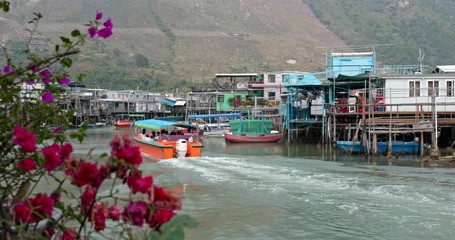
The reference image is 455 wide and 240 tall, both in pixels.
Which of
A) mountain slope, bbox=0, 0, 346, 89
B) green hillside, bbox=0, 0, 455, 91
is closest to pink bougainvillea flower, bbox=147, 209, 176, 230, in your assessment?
mountain slope, bbox=0, 0, 346, 89

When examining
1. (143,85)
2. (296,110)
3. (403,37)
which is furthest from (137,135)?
(403,37)

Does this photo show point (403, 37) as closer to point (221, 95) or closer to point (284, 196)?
point (221, 95)

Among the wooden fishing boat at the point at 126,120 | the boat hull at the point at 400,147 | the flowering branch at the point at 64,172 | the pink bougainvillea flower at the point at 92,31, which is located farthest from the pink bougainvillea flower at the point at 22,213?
the wooden fishing boat at the point at 126,120

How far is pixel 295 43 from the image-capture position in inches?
6038

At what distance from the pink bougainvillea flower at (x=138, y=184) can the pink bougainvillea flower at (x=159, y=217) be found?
0.59 ft

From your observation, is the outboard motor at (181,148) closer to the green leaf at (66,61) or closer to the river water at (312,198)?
the river water at (312,198)

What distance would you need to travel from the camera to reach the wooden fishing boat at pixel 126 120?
245 ft

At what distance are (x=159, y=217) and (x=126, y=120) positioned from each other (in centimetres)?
7693

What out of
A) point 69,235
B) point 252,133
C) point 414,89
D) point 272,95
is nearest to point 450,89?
point 414,89

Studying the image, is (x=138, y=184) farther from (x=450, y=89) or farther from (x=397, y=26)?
(x=397, y=26)

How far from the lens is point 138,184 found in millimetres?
3748

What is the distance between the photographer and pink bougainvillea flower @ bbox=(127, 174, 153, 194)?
374 cm

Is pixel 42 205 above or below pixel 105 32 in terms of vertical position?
below

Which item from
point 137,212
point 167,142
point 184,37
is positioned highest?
point 184,37
